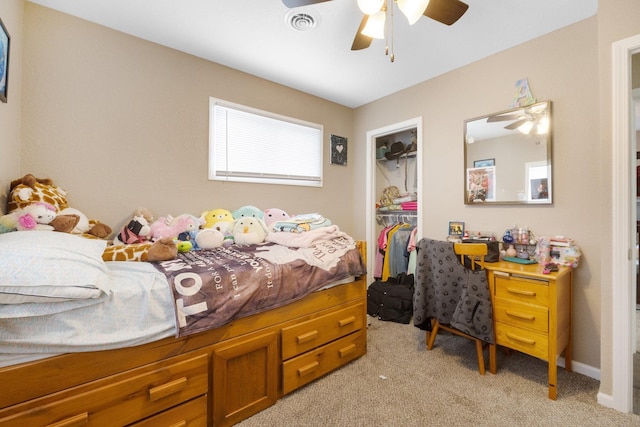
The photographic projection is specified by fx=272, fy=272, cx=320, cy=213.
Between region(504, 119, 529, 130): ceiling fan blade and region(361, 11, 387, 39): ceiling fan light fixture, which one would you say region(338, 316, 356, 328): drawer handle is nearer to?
region(361, 11, 387, 39): ceiling fan light fixture

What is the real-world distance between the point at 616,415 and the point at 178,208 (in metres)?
3.09

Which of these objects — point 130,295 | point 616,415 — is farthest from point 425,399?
point 130,295

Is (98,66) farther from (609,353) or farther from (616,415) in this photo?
(616,415)

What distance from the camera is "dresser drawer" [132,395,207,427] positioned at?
1.20 m

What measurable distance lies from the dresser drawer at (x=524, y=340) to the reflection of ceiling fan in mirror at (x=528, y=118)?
1440 millimetres

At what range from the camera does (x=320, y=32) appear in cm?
200

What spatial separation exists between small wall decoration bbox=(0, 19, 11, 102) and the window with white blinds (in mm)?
1191

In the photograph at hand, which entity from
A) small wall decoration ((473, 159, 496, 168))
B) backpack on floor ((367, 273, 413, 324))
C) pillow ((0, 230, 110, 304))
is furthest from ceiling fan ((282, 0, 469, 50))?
backpack on floor ((367, 273, 413, 324))

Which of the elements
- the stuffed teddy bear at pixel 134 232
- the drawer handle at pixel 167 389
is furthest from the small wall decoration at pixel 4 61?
the drawer handle at pixel 167 389

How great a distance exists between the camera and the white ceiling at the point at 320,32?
175 cm

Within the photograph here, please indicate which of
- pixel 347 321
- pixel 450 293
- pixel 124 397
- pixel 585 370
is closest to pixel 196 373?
pixel 124 397

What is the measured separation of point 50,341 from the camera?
3.16 feet

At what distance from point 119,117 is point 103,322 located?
1613mm

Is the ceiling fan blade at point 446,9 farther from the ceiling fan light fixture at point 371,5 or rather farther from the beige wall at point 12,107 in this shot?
the beige wall at point 12,107
